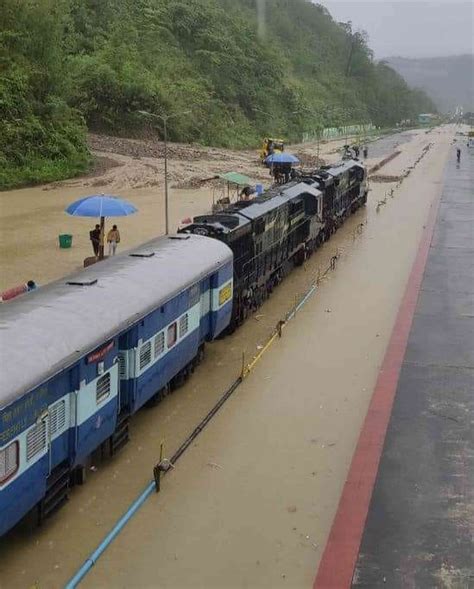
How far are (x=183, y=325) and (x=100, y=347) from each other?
3680 mm

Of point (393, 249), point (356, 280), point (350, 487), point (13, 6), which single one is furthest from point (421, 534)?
point (13, 6)

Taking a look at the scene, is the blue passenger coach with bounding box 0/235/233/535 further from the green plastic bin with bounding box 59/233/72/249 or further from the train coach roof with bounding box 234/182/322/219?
the green plastic bin with bounding box 59/233/72/249

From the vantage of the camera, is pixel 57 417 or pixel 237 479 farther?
pixel 237 479

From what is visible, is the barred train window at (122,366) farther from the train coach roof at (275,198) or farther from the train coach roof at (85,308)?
the train coach roof at (275,198)

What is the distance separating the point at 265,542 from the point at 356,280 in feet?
55.4

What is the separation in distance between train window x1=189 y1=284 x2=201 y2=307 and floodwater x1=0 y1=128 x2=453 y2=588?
1793 millimetres

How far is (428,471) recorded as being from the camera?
38.4 ft

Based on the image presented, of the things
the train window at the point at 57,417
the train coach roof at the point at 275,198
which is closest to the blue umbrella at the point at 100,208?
the train coach roof at the point at 275,198

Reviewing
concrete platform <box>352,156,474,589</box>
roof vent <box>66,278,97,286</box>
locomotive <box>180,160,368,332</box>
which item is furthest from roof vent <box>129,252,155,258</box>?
concrete platform <box>352,156,474,589</box>

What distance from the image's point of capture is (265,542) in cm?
994

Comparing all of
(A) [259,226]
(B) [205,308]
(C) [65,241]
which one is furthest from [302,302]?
(C) [65,241]

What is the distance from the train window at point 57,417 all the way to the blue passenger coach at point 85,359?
1cm

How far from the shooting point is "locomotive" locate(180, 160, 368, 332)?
1886 centimetres

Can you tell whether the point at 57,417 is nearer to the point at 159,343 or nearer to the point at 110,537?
the point at 110,537
